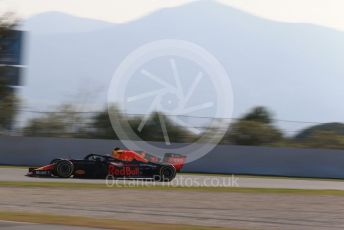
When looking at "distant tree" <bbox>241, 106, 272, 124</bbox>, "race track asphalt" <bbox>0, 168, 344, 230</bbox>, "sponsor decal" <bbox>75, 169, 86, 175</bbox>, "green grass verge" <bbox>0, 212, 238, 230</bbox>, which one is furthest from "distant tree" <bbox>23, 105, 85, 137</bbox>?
"green grass verge" <bbox>0, 212, 238, 230</bbox>

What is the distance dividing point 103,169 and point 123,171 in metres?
0.71

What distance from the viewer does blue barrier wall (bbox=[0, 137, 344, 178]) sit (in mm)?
32594

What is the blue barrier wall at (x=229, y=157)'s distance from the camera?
3259 cm

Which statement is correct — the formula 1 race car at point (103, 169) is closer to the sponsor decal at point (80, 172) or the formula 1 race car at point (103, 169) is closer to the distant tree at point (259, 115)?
the sponsor decal at point (80, 172)

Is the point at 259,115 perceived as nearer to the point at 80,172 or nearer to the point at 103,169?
the point at 103,169

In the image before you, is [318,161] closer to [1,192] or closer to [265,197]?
[265,197]

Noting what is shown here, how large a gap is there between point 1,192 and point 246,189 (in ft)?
25.5

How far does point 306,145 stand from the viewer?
117ft

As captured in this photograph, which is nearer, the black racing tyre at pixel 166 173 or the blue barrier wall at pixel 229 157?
the black racing tyre at pixel 166 173

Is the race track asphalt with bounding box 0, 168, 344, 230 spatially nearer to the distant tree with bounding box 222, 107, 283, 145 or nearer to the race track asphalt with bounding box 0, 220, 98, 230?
the race track asphalt with bounding box 0, 220, 98, 230

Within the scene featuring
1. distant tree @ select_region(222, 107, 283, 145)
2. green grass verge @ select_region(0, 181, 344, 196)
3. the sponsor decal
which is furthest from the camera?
distant tree @ select_region(222, 107, 283, 145)

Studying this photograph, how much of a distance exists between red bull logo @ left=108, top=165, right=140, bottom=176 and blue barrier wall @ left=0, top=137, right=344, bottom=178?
431 inches

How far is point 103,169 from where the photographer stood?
21.9 meters

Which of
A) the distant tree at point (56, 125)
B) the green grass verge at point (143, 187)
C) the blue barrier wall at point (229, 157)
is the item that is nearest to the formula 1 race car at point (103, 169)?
the green grass verge at point (143, 187)
